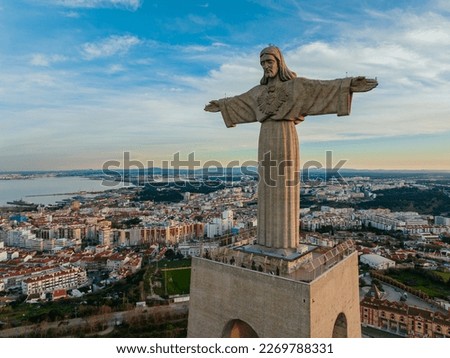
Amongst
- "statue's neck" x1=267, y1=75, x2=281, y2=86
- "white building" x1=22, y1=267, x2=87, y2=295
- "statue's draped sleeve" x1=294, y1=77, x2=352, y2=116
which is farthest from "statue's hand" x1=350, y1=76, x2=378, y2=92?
"white building" x1=22, y1=267, x2=87, y2=295

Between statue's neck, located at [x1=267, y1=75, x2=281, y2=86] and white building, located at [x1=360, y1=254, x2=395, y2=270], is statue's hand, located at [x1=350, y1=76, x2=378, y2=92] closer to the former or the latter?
statue's neck, located at [x1=267, y1=75, x2=281, y2=86]

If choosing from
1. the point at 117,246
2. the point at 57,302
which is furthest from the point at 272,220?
the point at 117,246

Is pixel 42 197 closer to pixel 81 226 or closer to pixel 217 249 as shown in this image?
pixel 81 226

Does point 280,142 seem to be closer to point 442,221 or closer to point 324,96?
point 324,96

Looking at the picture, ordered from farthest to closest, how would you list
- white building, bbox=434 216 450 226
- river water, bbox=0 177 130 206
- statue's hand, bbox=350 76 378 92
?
river water, bbox=0 177 130 206, white building, bbox=434 216 450 226, statue's hand, bbox=350 76 378 92

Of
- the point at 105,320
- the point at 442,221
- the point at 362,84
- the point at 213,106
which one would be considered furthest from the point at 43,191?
the point at 362,84

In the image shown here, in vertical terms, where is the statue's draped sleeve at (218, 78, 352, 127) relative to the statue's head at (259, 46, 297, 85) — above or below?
below
